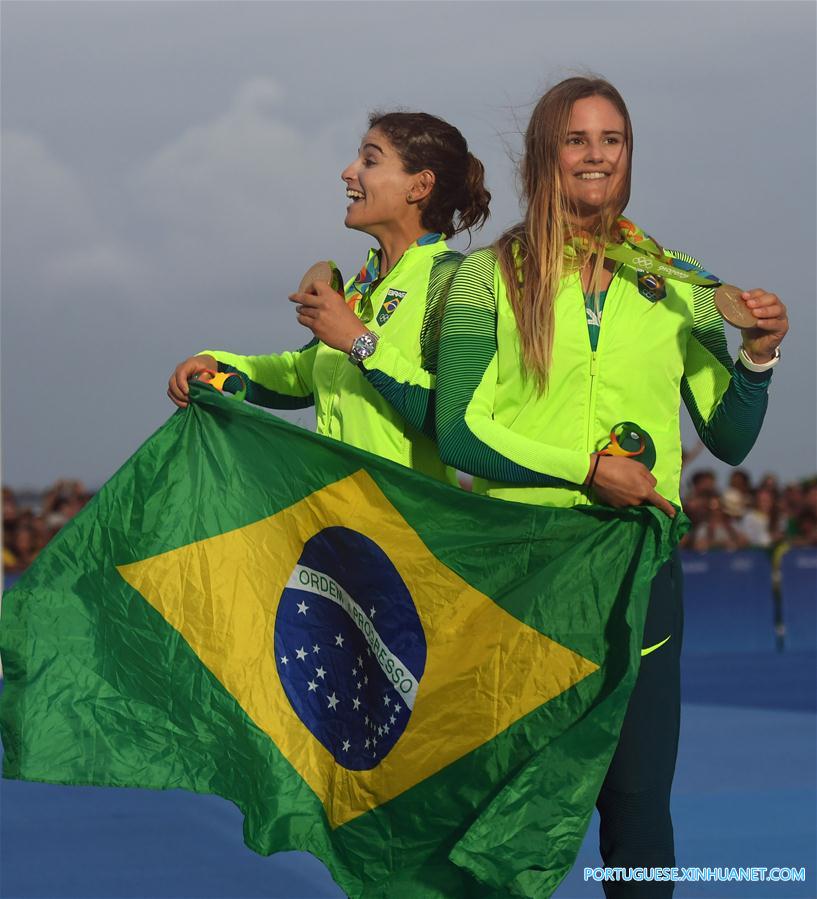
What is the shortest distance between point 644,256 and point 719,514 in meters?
10.1

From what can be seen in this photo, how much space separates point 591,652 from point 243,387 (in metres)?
1.30

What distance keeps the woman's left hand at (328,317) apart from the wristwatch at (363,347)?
0.06 ft

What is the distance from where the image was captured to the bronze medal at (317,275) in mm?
3521

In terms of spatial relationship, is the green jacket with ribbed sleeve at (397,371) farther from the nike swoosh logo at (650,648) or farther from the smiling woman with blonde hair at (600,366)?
the nike swoosh logo at (650,648)

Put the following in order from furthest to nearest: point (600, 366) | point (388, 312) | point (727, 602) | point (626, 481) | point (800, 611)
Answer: point (800, 611) → point (727, 602) → point (388, 312) → point (600, 366) → point (626, 481)

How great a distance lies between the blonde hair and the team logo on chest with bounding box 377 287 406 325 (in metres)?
0.42

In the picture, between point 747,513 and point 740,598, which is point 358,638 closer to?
point 740,598

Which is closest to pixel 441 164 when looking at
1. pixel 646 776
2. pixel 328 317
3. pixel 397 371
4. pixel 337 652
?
pixel 328 317

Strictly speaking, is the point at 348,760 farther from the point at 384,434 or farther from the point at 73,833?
the point at 73,833

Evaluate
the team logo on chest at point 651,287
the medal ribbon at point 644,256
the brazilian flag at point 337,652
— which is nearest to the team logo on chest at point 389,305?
the brazilian flag at point 337,652

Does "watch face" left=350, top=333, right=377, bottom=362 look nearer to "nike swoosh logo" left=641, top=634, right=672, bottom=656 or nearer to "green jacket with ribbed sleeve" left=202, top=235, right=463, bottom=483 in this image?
"green jacket with ribbed sleeve" left=202, top=235, right=463, bottom=483

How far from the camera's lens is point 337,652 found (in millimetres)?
3475

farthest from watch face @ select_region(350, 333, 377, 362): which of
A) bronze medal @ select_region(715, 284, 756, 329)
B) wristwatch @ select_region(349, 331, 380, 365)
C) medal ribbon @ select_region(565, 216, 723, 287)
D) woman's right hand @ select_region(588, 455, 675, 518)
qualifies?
bronze medal @ select_region(715, 284, 756, 329)

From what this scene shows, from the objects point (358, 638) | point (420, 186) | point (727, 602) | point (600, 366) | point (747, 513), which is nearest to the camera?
point (600, 366)
